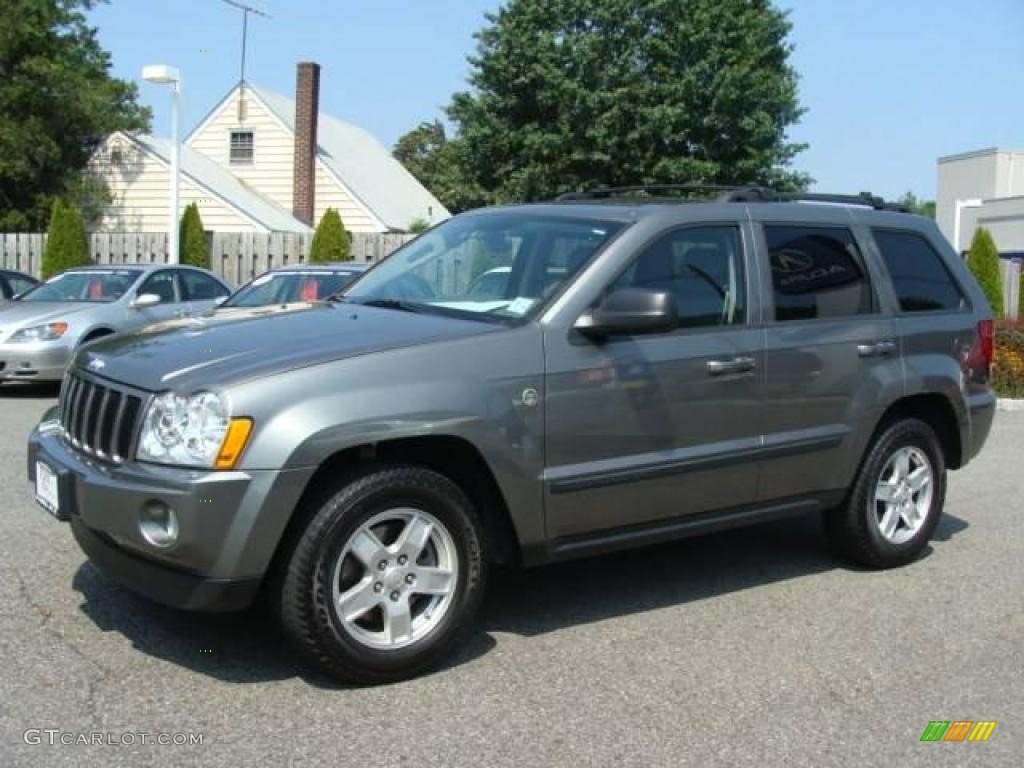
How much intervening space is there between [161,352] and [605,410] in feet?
5.89

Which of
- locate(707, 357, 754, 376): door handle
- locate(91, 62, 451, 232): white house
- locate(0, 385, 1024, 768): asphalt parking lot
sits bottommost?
locate(0, 385, 1024, 768): asphalt parking lot

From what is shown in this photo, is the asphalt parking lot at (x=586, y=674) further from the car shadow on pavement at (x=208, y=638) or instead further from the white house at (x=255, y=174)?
the white house at (x=255, y=174)

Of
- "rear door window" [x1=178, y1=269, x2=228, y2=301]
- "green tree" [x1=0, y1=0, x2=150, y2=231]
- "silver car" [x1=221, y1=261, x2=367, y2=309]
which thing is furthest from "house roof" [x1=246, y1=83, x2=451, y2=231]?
"silver car" [x1=221, y1=261, x2=367, y2=309]

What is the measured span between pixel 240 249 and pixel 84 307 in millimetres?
9904

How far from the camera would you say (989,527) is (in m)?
7.23

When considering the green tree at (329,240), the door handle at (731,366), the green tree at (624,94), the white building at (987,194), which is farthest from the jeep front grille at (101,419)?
the white building at (987,194)

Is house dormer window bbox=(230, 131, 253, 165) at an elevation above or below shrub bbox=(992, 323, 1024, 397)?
above

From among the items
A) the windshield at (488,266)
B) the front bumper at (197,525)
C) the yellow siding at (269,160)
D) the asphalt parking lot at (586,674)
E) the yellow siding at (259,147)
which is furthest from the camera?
the yellow siding at (259,147)

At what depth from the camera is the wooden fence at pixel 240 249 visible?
2205 cm

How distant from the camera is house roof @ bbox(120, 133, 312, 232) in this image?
30734 mm

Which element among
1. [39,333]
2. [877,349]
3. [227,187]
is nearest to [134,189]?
[227,187]

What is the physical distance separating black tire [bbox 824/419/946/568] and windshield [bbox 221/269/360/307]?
691 centimetres

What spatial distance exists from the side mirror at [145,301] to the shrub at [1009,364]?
31.3 ft

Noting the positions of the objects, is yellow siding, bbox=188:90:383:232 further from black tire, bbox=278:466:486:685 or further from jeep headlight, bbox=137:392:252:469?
jeep headlight, bbox=137:392:252:469
